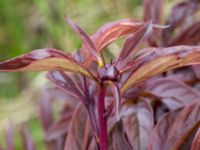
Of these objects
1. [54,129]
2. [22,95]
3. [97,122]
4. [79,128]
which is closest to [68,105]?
[54,129]

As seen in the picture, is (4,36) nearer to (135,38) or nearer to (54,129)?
(54,129)

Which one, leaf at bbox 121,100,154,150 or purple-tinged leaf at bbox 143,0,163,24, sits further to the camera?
purple-tinged leaf at bbox 143,0,163,24

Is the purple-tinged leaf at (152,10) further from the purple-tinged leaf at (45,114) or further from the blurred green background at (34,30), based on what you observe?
the blurred green background at (34,30)

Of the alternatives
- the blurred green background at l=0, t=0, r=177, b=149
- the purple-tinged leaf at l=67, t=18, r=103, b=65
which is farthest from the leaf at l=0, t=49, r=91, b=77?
the blurred green background at l=0, t=0, r=177, b=149

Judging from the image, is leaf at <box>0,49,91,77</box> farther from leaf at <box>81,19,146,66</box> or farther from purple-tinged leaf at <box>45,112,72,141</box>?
purple-tinged leaf at <box>45,112,72,141</box>

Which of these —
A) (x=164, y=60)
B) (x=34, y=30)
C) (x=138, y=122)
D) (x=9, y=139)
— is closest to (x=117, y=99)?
(x=164, y=60)

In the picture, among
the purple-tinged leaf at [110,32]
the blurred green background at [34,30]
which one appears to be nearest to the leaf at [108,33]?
the purple-tinged leaf at [110,32]
